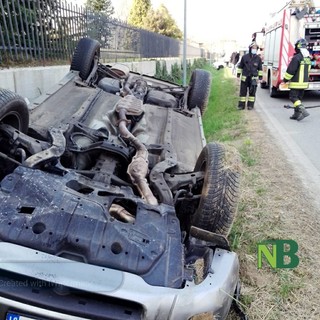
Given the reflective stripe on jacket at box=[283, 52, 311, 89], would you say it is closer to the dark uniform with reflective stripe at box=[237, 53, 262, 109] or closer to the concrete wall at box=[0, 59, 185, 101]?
the dark uniform with reflective stripe at box=[237, 53, 262, 109]

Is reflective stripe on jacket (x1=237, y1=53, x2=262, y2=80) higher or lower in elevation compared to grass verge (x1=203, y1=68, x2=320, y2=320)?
higher

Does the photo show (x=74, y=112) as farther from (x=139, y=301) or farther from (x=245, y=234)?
(x=139, y=301)

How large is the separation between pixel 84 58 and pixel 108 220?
133 inches

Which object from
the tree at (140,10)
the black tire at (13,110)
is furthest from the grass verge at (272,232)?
the tree at (140,10)

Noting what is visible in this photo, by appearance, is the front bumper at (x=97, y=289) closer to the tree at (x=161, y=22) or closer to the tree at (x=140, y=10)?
the tree at (x=161, y=22)

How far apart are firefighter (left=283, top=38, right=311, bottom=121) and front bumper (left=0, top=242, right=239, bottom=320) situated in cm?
703

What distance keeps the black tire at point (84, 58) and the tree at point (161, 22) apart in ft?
92.6

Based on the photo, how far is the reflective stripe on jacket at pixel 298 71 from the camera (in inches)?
315

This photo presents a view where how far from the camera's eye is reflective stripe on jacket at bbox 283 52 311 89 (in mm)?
8008

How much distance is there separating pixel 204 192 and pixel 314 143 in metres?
4.26

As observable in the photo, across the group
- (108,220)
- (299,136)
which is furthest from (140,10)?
(108,220)

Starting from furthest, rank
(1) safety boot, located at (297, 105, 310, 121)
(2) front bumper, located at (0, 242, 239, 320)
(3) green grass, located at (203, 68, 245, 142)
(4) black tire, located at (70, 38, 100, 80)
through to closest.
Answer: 1. (1) safety boot, located at (297, 105, 310, 121)
2. (3) green grass, located at (203, 68, 245, 142)
3. (4) black tire, located at (70, 38, 100, 80)
4. (2) front bumper, located at (0, 242, 239, 320)

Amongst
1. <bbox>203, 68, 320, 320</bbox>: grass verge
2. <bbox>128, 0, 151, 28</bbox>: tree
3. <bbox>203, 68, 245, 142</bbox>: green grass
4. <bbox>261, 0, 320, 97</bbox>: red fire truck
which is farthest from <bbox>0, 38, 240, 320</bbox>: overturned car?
<bbox>128, 0, 151, 28</bbox>: tree

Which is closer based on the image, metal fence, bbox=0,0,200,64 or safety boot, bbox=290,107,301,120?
metal fence, bbox=0,0,200,64
